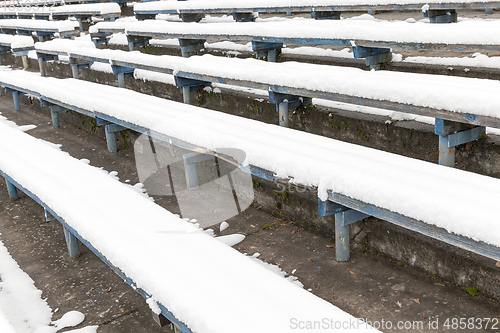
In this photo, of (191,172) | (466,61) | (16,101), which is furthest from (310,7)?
(16,101)

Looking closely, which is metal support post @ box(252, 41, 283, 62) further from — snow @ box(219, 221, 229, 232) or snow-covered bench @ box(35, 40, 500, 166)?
snow @ box(219, 221, 229, 232)

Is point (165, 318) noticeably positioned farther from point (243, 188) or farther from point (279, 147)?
point (243, 188)

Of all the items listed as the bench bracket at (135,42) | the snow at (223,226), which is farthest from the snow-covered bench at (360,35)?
the snow at (223,226)

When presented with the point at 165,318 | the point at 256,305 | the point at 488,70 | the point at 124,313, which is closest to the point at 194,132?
the point at 124,313

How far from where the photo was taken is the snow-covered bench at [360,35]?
315 centimetres

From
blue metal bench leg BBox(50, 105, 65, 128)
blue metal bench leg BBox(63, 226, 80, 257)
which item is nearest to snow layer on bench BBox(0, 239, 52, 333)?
blue metal bench leg BBox(63, 226, 80, 257)

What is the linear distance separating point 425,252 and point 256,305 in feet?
3.73

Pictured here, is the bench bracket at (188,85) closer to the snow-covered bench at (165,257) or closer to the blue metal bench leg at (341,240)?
the snow-covered bench at (165,257)

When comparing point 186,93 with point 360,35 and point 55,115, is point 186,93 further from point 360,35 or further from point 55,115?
point 55,115

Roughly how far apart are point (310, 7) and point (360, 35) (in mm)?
1608

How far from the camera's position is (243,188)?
3.66 m

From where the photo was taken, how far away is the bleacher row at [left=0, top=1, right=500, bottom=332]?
71.9 inches

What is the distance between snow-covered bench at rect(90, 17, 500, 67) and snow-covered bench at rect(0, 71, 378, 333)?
1150 mm

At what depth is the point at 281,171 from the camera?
8.59 ft
